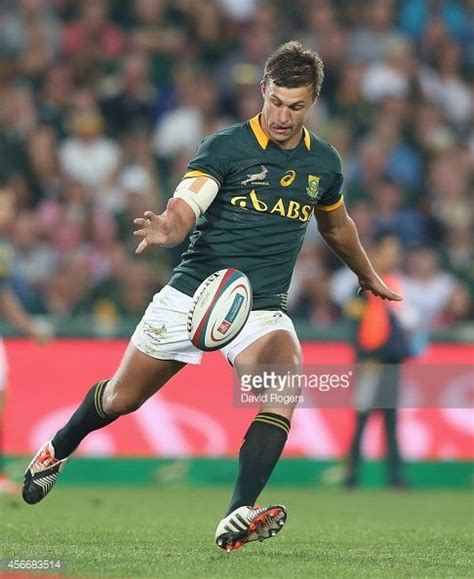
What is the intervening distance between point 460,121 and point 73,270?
231 inches

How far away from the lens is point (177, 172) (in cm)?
1517

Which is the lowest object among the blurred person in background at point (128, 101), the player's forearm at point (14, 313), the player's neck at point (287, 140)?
the player's forearm at point (14, 313)

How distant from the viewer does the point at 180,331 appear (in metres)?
6.88

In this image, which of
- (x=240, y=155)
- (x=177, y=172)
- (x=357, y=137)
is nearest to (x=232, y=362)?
(x=240, y=155)

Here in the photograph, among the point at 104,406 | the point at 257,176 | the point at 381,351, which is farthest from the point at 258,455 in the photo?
the point at 381,351

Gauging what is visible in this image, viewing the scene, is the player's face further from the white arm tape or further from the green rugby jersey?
the white arm tape

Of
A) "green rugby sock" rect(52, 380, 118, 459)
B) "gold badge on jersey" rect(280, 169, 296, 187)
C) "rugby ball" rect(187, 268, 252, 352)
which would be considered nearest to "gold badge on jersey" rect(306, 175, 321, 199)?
"gold badge on jersey" rect(280, 169, 296, 187)

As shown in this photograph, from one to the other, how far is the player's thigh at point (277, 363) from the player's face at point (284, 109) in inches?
40.6

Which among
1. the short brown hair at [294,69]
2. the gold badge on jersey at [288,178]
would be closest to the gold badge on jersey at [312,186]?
the gold badge on jersey at [288,178]

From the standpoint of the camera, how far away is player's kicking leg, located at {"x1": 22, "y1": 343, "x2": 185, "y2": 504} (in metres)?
7.01

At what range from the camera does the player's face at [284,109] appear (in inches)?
265

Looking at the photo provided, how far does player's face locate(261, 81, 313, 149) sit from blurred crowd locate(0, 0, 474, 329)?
6.56m

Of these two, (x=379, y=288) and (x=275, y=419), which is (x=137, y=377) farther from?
(x=379, y=288)

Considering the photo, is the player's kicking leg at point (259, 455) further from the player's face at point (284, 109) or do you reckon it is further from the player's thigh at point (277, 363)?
the player's face at point (284, 109)
